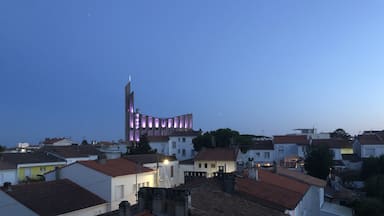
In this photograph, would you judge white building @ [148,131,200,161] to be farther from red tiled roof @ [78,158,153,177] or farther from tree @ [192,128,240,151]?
red tiled roof @ [78,158,153,177]

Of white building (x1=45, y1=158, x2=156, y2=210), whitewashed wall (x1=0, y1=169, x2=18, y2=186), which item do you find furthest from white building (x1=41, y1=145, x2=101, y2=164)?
white building (x1=45, y1=158, x2=156, y2=210)

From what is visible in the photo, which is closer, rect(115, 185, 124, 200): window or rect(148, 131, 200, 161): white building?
rect(115, 185, 124, 200): window

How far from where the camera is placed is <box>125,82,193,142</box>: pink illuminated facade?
144 meters

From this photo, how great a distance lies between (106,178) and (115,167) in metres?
4.63

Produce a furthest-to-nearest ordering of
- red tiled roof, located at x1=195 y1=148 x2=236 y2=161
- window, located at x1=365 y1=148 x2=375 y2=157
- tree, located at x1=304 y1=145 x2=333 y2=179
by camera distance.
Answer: window, located at x1=365 y1=148 x2=375 y2=157 < red tiled roof, located at x1=195 y1=148 x2=236 y2=161 < tree, located at x1=304 y1=145 x2=333 y2=179

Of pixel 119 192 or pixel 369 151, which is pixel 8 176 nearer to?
pixel 119 192

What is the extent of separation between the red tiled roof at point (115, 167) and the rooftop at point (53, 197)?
2.51 meters

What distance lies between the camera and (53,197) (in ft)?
94.5

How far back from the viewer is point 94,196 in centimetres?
3294

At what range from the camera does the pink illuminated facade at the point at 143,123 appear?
144 metres

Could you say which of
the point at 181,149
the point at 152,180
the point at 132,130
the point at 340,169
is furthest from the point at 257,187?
the point at 132,130

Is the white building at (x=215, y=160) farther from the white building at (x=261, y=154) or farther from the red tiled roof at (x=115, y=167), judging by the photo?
the red tiled roof at (x=115, y=167)

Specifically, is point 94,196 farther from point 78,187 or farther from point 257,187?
point 257,187

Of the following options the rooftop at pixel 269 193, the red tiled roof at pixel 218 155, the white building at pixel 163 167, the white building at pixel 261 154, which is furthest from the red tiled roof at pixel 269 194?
the white building at pixel 261 154
